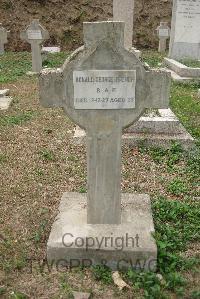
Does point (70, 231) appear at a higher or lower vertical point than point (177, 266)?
higher

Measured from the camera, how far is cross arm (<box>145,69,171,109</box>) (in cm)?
284

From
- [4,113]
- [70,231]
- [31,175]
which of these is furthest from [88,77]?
[4,113]

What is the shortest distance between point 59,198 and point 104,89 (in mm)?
1665

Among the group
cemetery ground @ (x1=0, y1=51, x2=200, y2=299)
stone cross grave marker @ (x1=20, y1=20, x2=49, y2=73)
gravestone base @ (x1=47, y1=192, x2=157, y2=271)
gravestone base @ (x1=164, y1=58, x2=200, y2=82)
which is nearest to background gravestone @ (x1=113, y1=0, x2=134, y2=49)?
gravestone base @ (x1=164, y1=58, x2=200, y2=82)

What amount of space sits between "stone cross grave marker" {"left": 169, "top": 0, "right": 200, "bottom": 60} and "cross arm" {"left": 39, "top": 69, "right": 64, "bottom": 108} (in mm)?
9198

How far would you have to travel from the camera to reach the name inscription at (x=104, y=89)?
9.19ft

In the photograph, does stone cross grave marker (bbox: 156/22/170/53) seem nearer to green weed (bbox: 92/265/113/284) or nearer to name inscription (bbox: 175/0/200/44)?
name inscription (bbox: 175/0/200/44)

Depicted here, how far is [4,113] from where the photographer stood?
7.02 meters

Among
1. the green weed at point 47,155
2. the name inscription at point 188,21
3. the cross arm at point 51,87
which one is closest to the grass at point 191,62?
the name inscription at point 188,21

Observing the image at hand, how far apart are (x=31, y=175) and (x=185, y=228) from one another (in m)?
1.97

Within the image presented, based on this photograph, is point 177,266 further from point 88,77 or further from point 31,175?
point 31,175

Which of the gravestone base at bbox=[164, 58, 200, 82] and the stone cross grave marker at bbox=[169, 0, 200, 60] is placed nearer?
the gravestone base at bbox=[164, 58, 200, 82]

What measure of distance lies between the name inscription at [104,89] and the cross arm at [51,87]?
0.38ft

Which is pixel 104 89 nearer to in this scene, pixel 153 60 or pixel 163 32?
pixel 153 60
